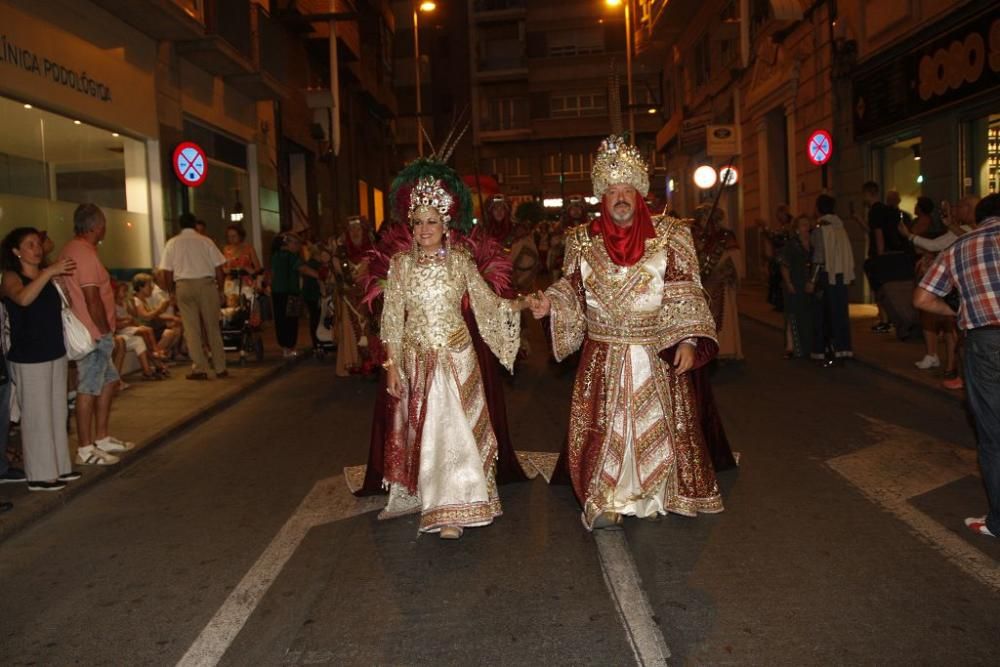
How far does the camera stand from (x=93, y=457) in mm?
7746

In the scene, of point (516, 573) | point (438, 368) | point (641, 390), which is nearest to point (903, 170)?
point (641, 390)

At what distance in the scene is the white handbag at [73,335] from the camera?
714cm

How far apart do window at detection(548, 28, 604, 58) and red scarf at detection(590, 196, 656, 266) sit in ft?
166

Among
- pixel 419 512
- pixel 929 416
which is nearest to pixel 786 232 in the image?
pixel 929 416

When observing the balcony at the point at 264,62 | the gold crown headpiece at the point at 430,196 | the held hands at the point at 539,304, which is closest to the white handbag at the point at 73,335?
the gold crown headpiece at the point at 430,196

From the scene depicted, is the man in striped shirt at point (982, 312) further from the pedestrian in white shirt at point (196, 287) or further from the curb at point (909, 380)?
the pedestrian in white shirt at point (196, 287)

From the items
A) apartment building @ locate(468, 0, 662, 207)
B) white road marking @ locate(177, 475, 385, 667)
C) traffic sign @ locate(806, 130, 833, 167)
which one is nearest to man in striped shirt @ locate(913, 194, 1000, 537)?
white road marking @ locate(177, 475, 385, 667)

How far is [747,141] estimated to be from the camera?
26938 millimetres

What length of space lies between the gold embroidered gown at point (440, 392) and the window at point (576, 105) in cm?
4988

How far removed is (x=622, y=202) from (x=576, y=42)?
51506mm

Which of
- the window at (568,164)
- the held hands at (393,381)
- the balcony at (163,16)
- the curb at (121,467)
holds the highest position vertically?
the window at (568,164)

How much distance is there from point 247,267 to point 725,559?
10.8 metres

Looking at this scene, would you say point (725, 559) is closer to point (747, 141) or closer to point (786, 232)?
point (786, 232)

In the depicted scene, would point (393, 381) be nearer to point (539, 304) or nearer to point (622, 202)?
point (539, 304)
